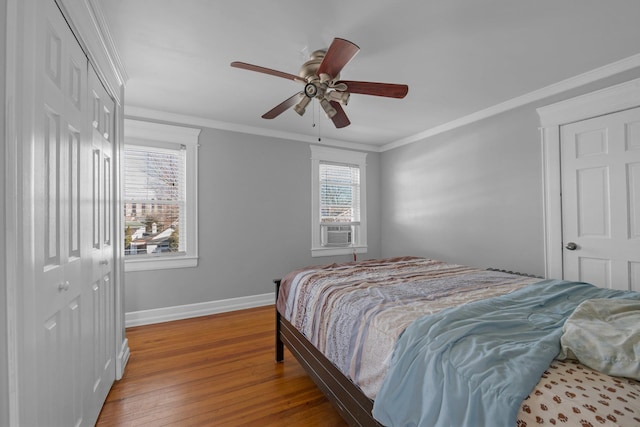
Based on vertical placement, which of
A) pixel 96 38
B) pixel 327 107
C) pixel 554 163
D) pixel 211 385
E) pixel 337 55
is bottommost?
pixel 211 385

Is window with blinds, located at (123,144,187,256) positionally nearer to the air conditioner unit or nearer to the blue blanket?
the air conditioner unit

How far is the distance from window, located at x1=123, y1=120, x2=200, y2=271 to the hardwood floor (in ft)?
2.99

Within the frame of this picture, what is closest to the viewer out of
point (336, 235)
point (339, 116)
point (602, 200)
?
point (339, 116)

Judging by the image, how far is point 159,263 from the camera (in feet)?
11.5

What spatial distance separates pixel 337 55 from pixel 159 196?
2.92 meters

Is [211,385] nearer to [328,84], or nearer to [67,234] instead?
[67,234]

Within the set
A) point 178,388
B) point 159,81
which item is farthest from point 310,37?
point 178,388

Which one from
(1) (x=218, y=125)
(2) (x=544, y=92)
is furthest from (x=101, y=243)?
(2) (x=544, y=92)

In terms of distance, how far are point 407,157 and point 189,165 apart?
10.8 feet

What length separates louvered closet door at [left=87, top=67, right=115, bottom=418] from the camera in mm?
1729

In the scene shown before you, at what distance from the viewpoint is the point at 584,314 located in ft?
4.16

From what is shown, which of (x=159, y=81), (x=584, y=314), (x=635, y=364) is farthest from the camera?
(x=159, y=81)

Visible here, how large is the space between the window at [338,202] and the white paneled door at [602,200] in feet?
9.04

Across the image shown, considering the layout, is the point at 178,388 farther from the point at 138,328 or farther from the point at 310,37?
the point at 310,37
